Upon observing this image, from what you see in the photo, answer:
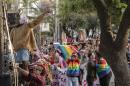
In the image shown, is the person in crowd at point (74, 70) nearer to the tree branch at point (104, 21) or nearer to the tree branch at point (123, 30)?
the tree branch at point (104, 21)

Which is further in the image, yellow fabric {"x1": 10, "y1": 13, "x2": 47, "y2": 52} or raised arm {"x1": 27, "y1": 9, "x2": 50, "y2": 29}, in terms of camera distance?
yellow fabric {"x1": 10, "y1": 13, "x2": 47, "y2": 52}

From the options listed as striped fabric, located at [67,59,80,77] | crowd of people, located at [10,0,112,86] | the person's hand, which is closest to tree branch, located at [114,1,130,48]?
crowd of people, located at [10,0,112,86]

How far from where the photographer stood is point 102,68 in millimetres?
16875

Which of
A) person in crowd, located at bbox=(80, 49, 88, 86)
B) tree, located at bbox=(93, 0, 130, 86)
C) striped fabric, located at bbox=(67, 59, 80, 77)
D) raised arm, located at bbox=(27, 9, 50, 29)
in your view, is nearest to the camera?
raised arm, located at bbox=(27, 9, 50, 29)

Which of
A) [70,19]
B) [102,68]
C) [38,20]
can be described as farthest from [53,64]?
[70,19]

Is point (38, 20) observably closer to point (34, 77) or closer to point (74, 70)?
point (34, 77)

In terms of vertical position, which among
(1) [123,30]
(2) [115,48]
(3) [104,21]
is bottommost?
(2) [115,48]

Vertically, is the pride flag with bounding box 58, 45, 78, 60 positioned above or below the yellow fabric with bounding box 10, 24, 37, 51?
below

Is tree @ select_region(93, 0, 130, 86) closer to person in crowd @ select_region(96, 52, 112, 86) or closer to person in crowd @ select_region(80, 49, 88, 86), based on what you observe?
person in crowd @ select_region(96, 52, 112, 86)

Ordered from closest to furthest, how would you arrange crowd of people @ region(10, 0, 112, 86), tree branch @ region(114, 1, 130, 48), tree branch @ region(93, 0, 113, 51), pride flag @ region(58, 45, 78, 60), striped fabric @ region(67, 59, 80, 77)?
1. tree branch @ region(114, 1, 130, 48)
2. crowd of people @ region(10, 0, 112, 86)
3. tree branch @ region(93, 0, 113, 51)
4. striped fabric @ region(67, 59, 80, 77)
5. pride flag @ region(58, 45, 78, 60)

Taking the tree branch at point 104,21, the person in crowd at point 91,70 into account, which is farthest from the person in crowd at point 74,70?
the tree branch at point 104,21

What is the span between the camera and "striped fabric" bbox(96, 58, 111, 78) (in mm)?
16750

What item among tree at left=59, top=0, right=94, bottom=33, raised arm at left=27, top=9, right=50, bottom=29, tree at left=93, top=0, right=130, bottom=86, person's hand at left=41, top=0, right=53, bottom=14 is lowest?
tree at left=59, top=0, right=94, bottom=33

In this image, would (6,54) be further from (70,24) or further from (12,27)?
(70,24)
